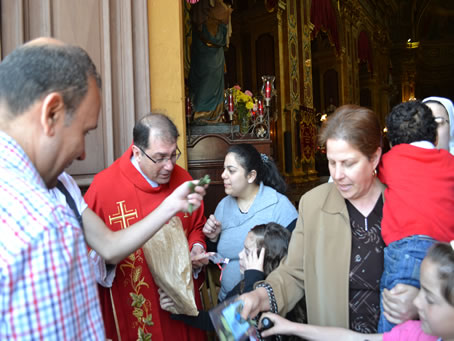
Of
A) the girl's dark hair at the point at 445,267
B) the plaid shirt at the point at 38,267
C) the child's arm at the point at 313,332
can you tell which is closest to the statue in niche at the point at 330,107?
the child's arm at the point at 313,332

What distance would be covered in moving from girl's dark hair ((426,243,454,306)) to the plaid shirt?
1001mm

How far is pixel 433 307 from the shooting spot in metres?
1.18

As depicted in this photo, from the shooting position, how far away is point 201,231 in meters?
2.60

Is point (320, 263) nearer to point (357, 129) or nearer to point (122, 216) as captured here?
point (357, 129)

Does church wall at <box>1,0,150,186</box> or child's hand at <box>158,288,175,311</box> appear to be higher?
church wall at <box>1,0,150,186</box>

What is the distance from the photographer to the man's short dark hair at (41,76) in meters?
0.88

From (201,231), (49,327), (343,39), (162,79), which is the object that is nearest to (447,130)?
(201,231)

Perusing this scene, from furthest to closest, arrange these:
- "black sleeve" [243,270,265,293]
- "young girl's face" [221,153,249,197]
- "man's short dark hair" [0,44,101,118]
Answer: "young girl's face" [221,153,249,197], "black sleeve" [243,270,265,293], "man's short dark hair" [0,44,101,118]

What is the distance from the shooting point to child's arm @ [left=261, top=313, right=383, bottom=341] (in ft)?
4.93

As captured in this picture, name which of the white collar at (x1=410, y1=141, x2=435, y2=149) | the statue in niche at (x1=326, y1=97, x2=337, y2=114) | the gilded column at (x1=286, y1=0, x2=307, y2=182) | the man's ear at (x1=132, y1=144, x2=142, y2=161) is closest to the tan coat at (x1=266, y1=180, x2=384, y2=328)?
the white collar at (x1=410, y1=141, x2=435, y2=149)

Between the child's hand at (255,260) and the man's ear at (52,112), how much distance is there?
1207mm

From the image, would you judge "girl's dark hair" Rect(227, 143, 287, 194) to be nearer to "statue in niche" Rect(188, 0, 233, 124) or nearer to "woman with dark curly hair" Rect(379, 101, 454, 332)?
"woman with dark curly hair" Rect(379, 101, 454, 332)

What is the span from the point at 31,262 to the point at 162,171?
63.4 inches

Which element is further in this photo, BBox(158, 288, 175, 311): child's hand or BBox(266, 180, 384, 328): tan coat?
BBox(158, 288, 175, 311): child's hand
